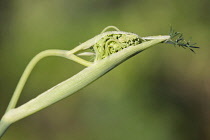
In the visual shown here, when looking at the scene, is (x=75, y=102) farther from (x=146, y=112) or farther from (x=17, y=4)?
(x=17, y=4)

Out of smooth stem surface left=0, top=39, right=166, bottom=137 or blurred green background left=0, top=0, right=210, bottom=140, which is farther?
blurred green background left=0, top=0, right=210, bottom=140

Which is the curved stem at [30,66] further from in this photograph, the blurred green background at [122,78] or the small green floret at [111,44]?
the blurred green background at [122,78]

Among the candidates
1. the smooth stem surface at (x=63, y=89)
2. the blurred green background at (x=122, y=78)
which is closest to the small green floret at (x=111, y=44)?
the smooth stem surface at (x=63, y=89)

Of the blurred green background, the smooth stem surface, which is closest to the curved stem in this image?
the smooth stem surface

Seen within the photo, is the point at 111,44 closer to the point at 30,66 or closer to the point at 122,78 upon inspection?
the point at 30,66

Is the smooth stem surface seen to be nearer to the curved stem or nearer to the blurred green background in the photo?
the curved stem

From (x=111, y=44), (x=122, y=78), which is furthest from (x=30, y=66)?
(x=122, y=78)

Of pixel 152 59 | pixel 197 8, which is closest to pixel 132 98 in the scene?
pixel 152 59

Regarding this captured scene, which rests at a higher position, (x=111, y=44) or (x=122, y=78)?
(x=122, y=78)

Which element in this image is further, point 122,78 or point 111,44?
point 122,78
